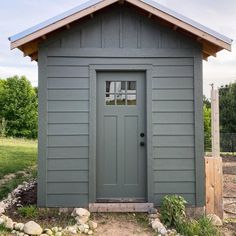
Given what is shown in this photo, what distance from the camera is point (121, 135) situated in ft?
20.7

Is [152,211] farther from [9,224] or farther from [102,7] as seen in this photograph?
[102,7]

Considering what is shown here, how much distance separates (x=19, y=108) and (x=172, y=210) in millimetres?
40122

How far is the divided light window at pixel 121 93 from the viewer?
20.7 feet

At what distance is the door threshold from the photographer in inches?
236

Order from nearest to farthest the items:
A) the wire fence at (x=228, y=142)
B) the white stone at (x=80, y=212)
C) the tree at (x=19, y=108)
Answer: the white stone at (x=80, y=212) < the wire fence at (x=228, y=142) < the tree at (x=19, y=108)

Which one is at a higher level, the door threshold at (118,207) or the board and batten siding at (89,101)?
the board and batten siding at (89,101)

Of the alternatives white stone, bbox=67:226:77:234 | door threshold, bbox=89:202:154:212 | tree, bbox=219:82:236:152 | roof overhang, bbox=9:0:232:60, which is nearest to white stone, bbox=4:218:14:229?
white stone, bbox=67:226:77:234

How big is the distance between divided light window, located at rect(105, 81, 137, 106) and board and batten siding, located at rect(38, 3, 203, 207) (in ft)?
1.23

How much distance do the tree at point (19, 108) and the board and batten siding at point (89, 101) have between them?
37.7 m

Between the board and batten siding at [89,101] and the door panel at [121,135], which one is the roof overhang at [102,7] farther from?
the door panel at [121,135]

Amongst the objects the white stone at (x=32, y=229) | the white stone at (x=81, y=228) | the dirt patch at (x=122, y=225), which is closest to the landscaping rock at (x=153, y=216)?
the dirt patch at (x=122, y=225)

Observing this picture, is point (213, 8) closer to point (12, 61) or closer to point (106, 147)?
point (106, 147)

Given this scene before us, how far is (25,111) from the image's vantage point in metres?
43.5

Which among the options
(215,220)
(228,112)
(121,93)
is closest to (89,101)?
(121,93)
